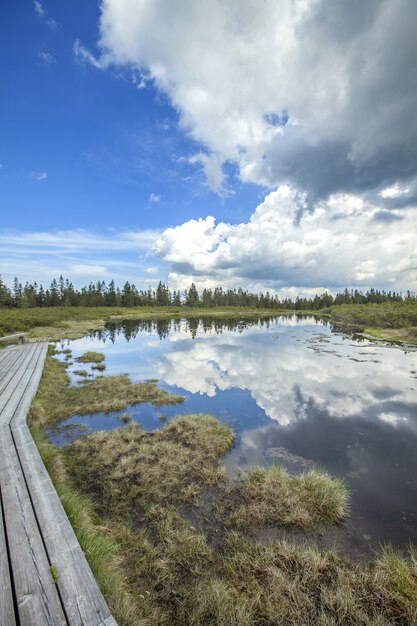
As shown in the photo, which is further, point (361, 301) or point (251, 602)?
point (361, 301)

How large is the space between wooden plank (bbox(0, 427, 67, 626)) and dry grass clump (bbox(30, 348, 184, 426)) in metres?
7.56

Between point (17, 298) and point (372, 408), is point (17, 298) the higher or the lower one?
the higher one

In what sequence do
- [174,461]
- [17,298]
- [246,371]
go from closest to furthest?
1. [174,461]
2. [246,371]
3. [17,298]

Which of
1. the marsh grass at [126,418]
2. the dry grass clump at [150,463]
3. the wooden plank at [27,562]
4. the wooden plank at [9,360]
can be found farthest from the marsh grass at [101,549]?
the wooden plank at [9,360]

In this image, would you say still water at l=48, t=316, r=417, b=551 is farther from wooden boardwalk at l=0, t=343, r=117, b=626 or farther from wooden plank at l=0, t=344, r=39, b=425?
wooden boardwalk at l=0, t=343, r=117, b=626

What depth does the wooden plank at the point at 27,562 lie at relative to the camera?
321 cm

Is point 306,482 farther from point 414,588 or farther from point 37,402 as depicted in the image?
point 37,402

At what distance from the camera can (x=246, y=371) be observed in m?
22.3

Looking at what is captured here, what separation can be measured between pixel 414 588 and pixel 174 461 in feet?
20.4

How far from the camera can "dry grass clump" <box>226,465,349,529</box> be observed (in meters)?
6.73

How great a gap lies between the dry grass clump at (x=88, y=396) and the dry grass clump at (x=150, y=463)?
9.92ft

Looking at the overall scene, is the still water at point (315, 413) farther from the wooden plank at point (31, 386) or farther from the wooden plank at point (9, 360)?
the wooden plank at point (9, 360)

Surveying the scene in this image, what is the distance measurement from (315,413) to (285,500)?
316 inches

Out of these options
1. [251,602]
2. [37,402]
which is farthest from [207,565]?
[37,402]
